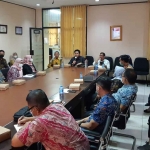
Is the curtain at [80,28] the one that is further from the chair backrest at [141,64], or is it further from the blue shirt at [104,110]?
the blue shirt at [104,110]

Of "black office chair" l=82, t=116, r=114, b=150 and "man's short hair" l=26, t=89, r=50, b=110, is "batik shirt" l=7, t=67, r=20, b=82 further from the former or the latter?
"man's short hair" l=26, t=89, r=50, b=110

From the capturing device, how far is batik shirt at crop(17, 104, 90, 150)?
1334 millimetres

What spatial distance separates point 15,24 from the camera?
26.0 feet

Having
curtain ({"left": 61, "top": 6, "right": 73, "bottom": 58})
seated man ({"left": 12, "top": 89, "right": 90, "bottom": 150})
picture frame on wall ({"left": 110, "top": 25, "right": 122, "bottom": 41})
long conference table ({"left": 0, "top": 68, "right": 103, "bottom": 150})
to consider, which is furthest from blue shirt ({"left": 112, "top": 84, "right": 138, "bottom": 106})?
curtain ({"left": 61, "top": 6, "right": 73, "bottom": 58})

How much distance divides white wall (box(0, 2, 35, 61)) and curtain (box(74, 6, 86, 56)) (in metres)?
1.91

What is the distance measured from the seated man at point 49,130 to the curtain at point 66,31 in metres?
7.00

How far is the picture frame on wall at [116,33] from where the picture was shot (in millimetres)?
7793

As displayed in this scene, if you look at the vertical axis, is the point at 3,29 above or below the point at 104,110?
above

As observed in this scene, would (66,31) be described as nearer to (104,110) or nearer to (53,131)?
(104,110)

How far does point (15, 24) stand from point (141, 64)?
473 cm

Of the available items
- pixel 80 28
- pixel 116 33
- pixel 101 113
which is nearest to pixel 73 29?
pixel 80 28

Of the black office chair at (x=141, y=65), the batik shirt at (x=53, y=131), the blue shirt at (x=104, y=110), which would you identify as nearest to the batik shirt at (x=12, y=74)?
the blue shirt at (x=104, y=110)

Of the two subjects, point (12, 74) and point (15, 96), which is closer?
point (15, 96)

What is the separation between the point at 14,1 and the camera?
743cm
